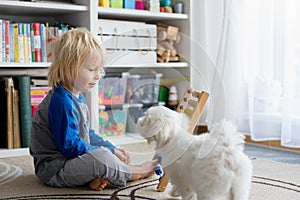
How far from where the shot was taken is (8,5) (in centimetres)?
214

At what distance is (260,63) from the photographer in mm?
2434

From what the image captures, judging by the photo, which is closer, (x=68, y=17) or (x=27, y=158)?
(x=27, y=158)

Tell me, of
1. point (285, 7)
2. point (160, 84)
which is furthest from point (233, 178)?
point (285, 7)

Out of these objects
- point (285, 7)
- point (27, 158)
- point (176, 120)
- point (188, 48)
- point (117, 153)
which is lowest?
point (27, 158)

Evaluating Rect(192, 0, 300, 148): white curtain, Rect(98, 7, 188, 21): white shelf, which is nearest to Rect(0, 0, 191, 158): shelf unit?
Rect(98, 7, 188, 21): white shelf

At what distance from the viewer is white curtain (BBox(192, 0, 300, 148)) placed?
7.37 ft

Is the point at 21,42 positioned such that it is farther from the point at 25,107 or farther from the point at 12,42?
the point at 25,107

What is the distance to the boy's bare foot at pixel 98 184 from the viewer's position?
152cm

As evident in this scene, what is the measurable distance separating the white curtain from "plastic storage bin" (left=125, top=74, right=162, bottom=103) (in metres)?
0.45

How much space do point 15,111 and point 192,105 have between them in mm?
1032

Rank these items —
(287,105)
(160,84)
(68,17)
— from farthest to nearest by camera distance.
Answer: (68,17), (287,105), (160,84)

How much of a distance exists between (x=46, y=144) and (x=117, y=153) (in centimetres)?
24

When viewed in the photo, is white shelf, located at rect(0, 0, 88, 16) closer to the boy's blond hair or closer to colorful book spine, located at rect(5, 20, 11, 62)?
colorful book spine, located at rect(5, 20, 11, 62)

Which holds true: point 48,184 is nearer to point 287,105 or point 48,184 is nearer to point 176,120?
point 176,120
